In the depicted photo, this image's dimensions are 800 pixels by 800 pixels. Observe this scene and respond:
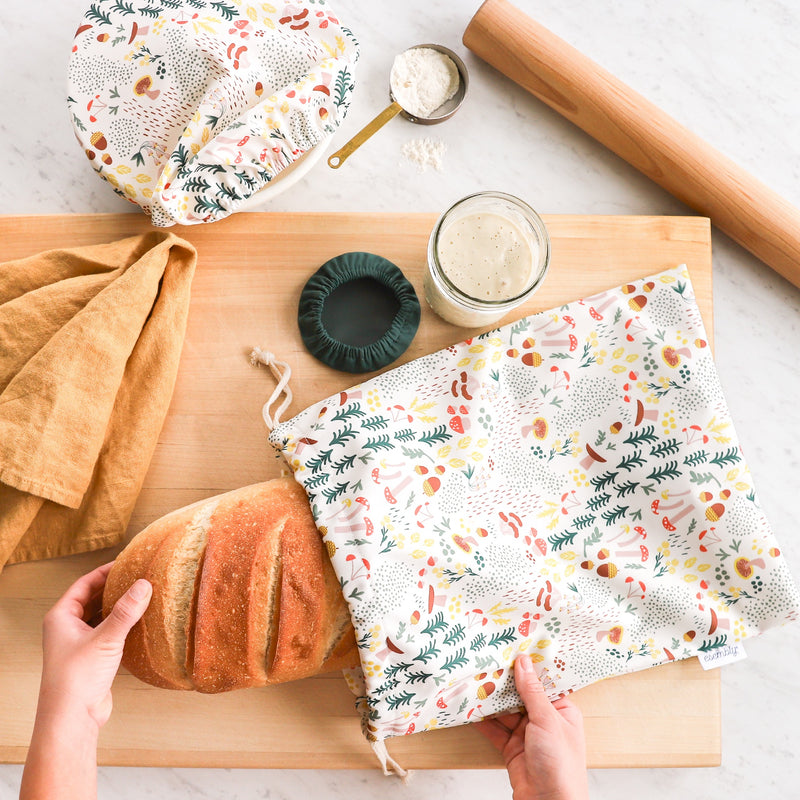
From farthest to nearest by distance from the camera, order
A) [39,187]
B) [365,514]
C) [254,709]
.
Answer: [39,187], [254,709], [365,514]

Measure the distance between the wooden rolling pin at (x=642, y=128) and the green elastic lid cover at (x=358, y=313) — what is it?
15.3 inches

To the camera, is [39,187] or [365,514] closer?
[365,514]

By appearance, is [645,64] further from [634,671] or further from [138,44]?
[634,671]

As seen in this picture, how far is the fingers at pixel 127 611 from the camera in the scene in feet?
2.59

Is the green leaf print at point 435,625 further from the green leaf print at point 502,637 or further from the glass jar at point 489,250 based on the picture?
the glass jar at point 489,250

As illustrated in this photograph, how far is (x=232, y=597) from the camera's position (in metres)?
0.79

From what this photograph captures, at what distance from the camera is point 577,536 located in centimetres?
93

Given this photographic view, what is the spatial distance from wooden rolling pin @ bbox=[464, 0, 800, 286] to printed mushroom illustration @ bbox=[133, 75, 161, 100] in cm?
49

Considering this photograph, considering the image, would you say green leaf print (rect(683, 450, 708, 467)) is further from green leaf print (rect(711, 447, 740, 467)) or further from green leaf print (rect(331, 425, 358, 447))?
green leaf print (rect(331, 425, 358, 447))

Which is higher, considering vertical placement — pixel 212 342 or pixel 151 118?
pixel 151 118

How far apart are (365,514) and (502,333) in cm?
33

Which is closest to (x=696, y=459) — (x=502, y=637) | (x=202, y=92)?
(x=502, y=637)

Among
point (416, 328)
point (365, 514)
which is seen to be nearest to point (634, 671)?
point (365, 514)

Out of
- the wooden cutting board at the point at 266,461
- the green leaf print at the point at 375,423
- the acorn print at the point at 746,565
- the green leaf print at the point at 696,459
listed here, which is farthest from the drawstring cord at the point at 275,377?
the acorn print at the point at 746,565
